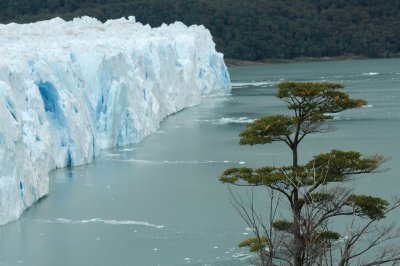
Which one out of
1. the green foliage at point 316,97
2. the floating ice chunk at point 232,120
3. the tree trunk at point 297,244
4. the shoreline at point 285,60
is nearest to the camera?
the tree trunk at point 297,244

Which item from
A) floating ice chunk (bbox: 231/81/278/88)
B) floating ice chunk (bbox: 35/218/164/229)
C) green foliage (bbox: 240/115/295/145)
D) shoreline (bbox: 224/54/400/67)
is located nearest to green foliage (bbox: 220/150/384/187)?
green foliage (bbox: 240/115/295/145)

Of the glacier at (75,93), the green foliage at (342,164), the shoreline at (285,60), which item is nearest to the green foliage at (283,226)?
the green foliage at (342,164)

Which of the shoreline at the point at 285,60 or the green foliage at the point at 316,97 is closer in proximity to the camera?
the green foliage at the point at 316,97

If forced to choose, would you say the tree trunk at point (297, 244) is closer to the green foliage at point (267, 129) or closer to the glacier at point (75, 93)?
the green foliage at point (267, 129)

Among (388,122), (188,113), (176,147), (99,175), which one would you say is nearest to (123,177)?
(99,175)

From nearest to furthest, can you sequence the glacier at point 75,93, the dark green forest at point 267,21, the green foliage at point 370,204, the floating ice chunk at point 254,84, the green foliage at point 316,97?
the green foliage at point 370,204, the green foliage at point 316,97, the glacier at point 75,93, the floating ice chunk at point 254,84, the dark green forest at point 267,21

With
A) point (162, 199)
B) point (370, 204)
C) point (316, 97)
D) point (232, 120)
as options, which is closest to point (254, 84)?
point (232, 120)
